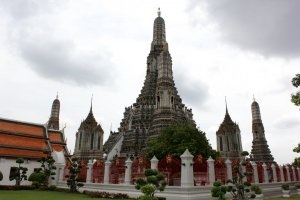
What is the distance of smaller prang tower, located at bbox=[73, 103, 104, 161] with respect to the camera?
67.2 meters

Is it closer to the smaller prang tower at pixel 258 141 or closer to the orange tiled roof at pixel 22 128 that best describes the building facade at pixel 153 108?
the smaller prang tower at pixel 258 141

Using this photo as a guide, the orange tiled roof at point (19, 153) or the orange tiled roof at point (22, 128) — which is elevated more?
the orange tiled roof at point (22, 128)

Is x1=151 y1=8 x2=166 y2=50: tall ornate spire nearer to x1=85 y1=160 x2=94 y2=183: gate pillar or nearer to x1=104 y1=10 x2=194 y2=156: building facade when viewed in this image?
Result: x1=104 y1=10 x2=194 y2=156: building facade

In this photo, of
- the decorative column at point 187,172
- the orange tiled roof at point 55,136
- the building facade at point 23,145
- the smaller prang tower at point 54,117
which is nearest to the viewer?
the decorative column at point 187,172

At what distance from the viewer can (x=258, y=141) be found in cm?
6531

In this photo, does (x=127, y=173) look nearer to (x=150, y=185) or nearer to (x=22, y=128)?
(x=150, y=185)

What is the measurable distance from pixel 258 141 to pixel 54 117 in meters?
50.9

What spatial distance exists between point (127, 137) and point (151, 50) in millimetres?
24590

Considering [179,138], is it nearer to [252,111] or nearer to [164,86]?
[164,86]

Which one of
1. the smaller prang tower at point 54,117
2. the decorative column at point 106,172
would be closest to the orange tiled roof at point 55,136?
the decorative column at point 106,172

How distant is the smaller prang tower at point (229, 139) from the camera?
67188mm

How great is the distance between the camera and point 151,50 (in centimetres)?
7394

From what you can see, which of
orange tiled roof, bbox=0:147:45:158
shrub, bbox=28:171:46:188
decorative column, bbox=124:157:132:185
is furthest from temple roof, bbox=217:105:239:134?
decorative column, bbox=124:157:132:185

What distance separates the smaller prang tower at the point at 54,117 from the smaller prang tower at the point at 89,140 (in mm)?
6182
